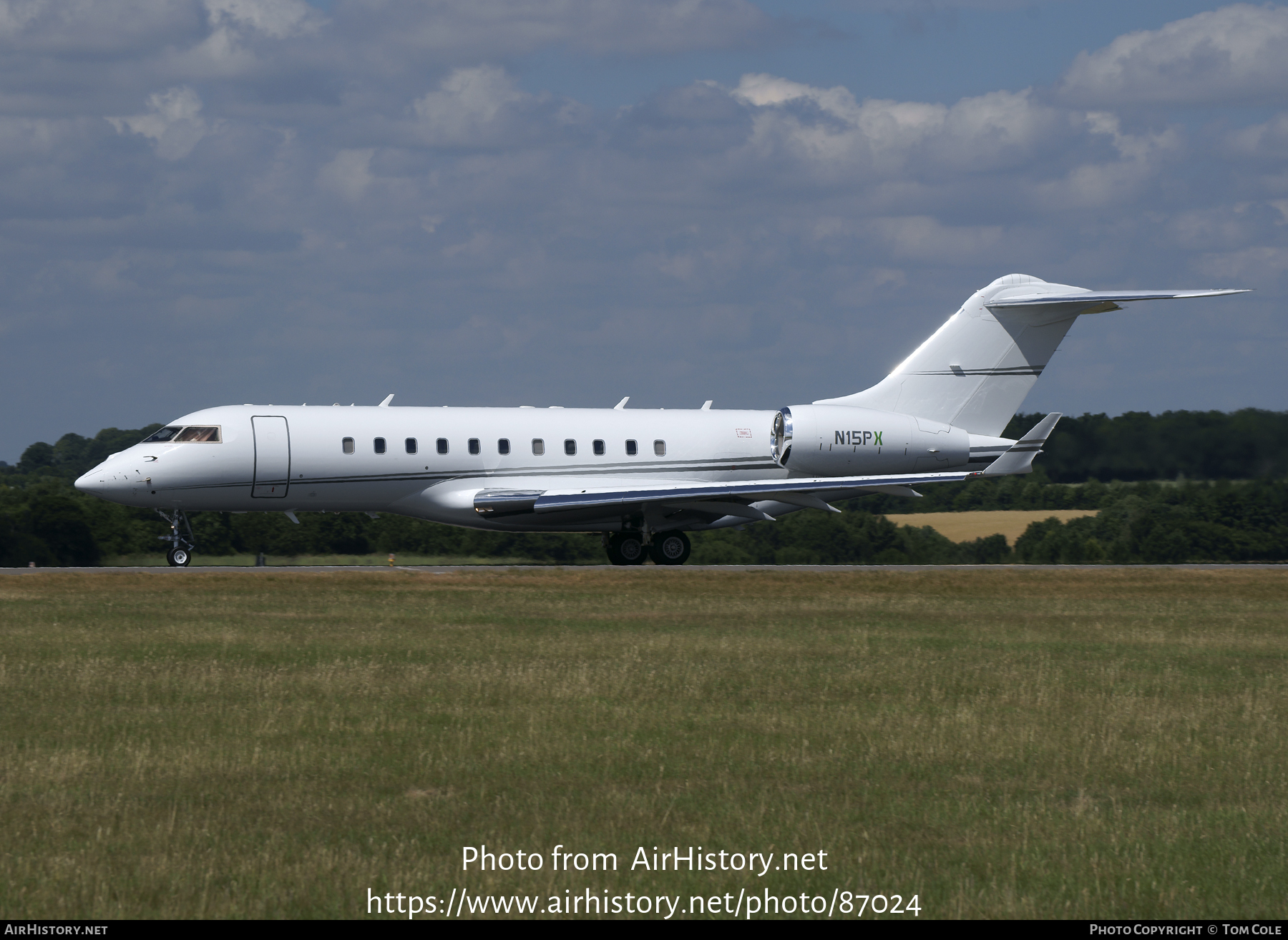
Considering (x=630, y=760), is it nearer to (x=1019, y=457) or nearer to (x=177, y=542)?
(x=177, y=542)

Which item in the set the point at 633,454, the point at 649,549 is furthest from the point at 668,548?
the point at 633,454

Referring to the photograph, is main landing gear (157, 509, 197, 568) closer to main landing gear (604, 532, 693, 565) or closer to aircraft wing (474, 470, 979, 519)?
aircraft wing (474, 470, 979, 519)

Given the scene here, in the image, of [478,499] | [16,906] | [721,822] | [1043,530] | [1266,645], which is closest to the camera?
[16,906]

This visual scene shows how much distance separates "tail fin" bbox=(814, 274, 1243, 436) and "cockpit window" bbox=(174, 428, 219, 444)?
50.4ft

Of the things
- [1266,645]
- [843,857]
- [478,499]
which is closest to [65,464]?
[478,499]

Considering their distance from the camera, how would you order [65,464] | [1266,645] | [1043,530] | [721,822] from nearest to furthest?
[721,822], [1266,645], [1043,530], [65,464]

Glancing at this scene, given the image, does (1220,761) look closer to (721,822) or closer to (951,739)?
(951,739)

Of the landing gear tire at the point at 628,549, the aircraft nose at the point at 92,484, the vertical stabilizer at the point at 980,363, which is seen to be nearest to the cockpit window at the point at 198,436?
the aircraft nose at the point at 92,484

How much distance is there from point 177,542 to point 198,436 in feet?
9.85

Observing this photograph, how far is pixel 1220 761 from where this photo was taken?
1235 centimetres

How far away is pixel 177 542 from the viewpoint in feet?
111

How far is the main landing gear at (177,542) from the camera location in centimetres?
3362

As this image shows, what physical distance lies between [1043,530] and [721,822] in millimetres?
38325

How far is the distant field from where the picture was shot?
4631 cm
